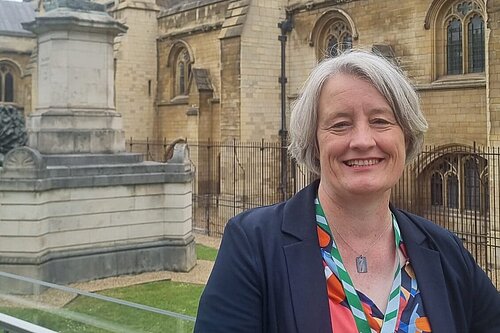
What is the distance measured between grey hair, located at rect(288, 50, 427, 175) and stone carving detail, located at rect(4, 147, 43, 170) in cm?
788

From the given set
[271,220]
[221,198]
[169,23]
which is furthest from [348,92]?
[169,23]

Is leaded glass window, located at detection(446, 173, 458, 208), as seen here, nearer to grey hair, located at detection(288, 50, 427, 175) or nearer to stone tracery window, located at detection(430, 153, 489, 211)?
stone tracery window, located at detection(430, 153, 489, 211)

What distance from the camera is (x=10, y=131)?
34.2ft

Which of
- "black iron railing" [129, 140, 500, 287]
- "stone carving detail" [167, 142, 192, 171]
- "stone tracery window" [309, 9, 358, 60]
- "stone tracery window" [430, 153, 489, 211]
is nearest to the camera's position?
"stone carving detail" [167, 142, 192, 171]

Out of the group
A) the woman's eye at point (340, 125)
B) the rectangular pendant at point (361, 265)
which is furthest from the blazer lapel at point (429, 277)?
the woman's eye at point (340, 125)

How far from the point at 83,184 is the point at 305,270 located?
856cm

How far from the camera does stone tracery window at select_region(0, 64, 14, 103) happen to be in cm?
3522

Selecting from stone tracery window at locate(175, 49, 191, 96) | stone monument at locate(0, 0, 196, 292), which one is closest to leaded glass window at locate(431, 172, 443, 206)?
stone monument at locate(0, 0, 196, 292)

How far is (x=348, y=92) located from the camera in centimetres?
182

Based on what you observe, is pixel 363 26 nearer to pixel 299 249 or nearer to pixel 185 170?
pixel 185 170

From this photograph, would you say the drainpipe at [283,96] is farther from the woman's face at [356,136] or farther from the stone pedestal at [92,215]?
the woman's face at [356,136]

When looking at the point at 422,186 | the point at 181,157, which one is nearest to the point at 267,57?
the point at 422,186

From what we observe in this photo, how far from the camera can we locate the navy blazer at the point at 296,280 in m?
1.63

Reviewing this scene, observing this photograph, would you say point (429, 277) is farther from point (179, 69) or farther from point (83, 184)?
point (179, 69)
